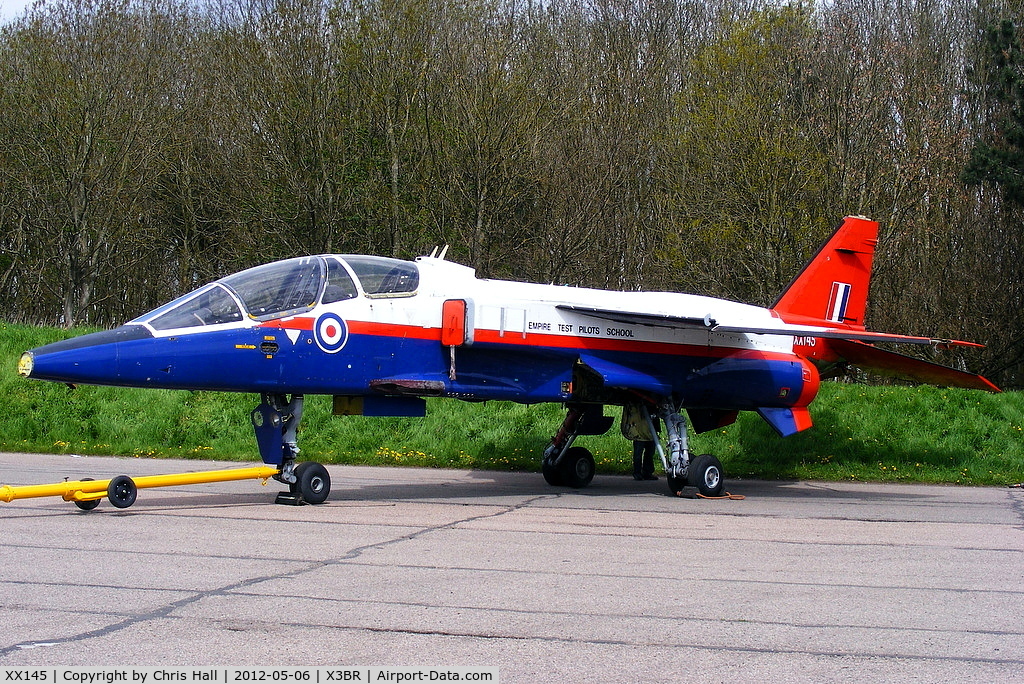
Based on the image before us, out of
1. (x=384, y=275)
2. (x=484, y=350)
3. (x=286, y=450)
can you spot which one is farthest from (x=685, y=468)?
(x=286, y=450)

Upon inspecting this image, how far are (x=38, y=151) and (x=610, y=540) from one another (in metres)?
24.6

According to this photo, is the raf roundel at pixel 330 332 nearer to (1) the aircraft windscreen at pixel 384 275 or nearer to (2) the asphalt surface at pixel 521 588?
(1) the aircraft windscreen at pixel 384 275

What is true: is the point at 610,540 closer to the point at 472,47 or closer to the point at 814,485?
the point at 814,485

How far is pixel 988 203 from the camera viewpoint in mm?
30547

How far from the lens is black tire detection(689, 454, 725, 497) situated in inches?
539

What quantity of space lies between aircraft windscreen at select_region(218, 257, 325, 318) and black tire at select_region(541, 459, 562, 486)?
516 cm

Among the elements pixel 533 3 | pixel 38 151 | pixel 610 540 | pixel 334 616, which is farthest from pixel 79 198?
pixel 334 616

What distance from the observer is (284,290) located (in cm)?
1129

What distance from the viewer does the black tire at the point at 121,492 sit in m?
10.5

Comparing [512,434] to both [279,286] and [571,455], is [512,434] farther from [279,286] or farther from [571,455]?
[279,286]

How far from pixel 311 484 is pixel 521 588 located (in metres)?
4.92

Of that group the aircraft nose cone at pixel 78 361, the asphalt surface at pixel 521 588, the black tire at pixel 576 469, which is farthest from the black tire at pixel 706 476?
the aircraft nose cone at pixel 78 361

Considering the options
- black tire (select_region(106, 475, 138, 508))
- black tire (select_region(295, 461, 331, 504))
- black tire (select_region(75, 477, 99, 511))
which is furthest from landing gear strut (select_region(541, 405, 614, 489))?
black tire (select_region(75, 477, 99, 511))

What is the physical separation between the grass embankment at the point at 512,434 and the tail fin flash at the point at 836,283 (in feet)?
9.32
